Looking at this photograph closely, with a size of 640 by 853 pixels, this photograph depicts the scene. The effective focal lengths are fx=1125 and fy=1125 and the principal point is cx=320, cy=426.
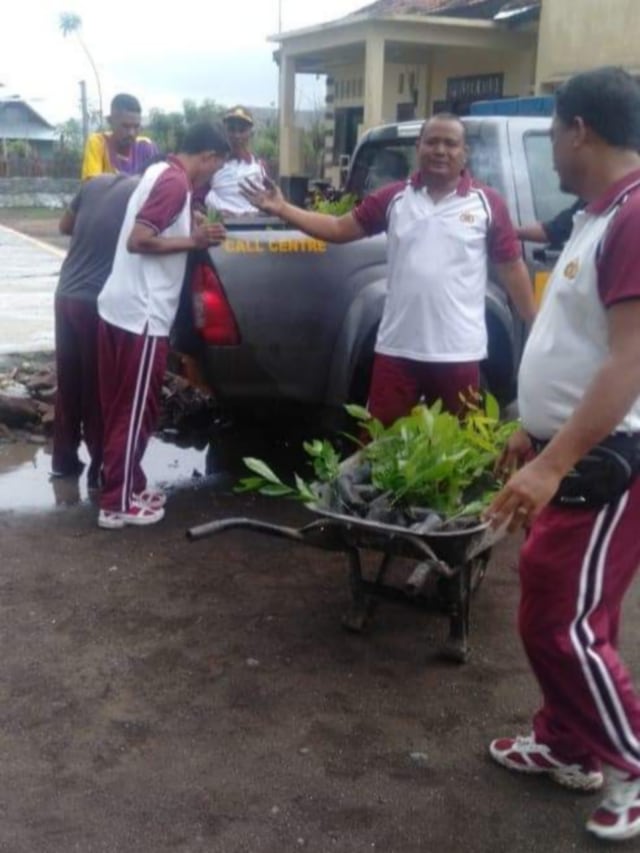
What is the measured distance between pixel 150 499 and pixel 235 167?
3.43 metres

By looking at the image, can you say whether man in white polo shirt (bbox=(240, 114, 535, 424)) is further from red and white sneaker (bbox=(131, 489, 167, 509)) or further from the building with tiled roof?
the building with tiled roof

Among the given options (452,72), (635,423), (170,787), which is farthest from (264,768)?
(452,72)

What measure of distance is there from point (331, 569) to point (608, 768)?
208 centimetres

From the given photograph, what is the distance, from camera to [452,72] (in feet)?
70.8

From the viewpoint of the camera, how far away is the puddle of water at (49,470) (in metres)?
5.86

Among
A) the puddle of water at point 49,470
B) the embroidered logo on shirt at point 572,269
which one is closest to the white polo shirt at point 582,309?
the embroidered logo on shirt at point 572,269

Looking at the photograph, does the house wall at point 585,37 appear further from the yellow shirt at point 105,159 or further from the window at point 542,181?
the window at point 542,181

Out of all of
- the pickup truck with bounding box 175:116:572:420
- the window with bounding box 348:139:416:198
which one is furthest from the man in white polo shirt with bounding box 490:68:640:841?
the window with bounding box 348:139:416:198

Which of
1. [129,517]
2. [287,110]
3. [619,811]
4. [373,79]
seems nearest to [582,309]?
[619,811]

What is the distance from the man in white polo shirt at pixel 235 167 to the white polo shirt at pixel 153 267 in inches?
103

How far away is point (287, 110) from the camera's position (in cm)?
2347

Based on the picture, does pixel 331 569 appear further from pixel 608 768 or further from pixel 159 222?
pixel 608 768

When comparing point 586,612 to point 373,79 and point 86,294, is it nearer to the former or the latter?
point 86,294

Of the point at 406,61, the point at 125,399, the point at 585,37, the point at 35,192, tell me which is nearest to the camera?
the point at 125,399
